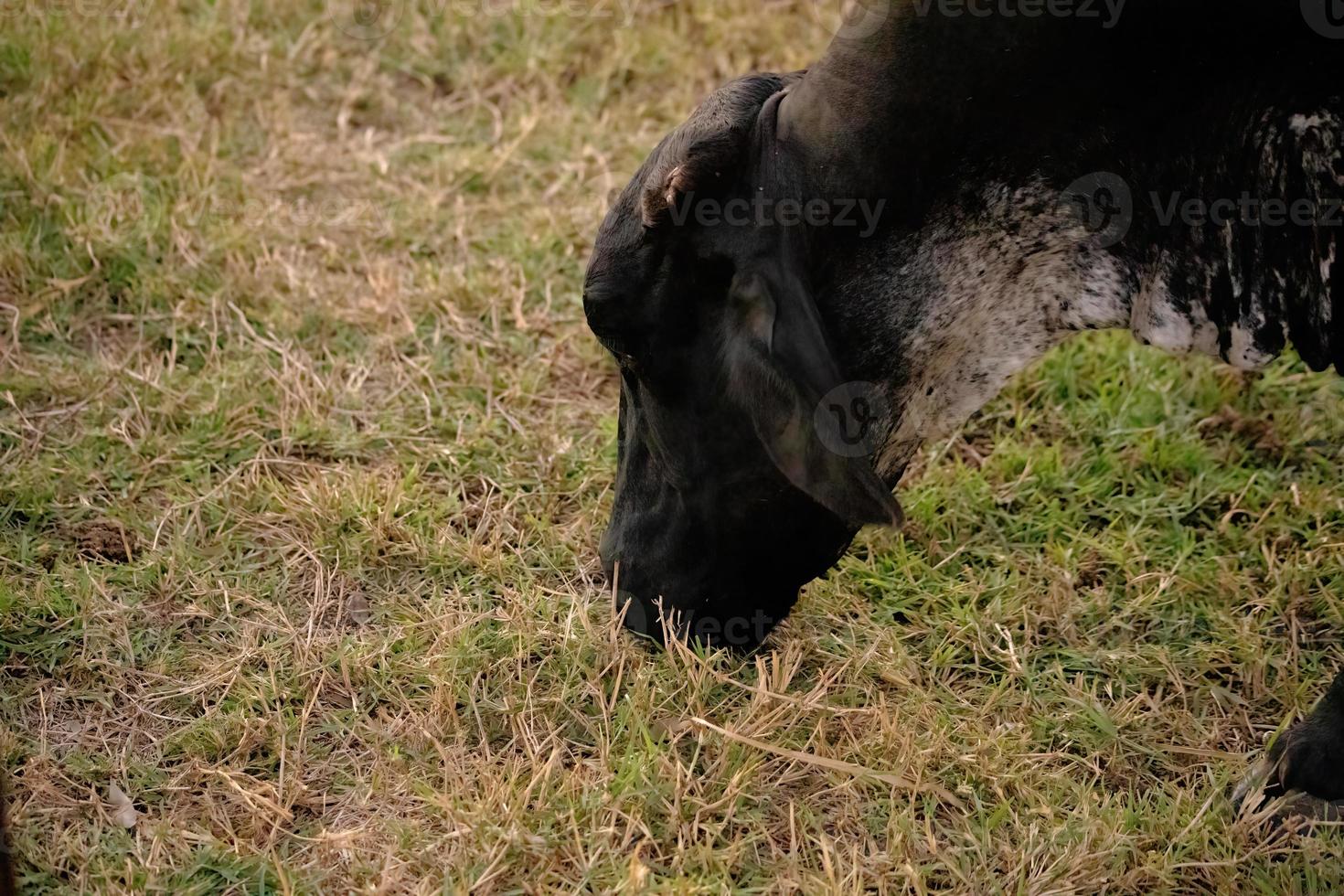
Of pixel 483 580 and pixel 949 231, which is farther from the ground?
pixel 949 231

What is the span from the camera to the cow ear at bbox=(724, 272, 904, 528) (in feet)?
8.86

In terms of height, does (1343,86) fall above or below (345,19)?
above

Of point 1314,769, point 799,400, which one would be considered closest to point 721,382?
point 799,400

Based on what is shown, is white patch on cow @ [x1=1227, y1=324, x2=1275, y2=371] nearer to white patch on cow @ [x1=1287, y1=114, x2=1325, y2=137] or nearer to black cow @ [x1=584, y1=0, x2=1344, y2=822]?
black cow @ [x1=584, y1=0, x2=1344, y2=822]

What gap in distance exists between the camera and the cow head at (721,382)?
2.72 m

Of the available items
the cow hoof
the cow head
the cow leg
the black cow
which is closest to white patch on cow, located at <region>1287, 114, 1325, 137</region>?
the black cow

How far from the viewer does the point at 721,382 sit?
289 cm

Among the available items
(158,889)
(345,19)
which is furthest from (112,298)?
(158,889)

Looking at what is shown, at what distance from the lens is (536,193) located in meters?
5.21

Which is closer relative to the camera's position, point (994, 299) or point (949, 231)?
point (949, 231)

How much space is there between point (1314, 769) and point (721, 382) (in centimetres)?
142

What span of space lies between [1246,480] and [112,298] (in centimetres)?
344

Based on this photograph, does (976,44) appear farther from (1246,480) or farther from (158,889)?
(158,889)

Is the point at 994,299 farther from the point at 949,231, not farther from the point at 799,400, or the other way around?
the point at 799,400
